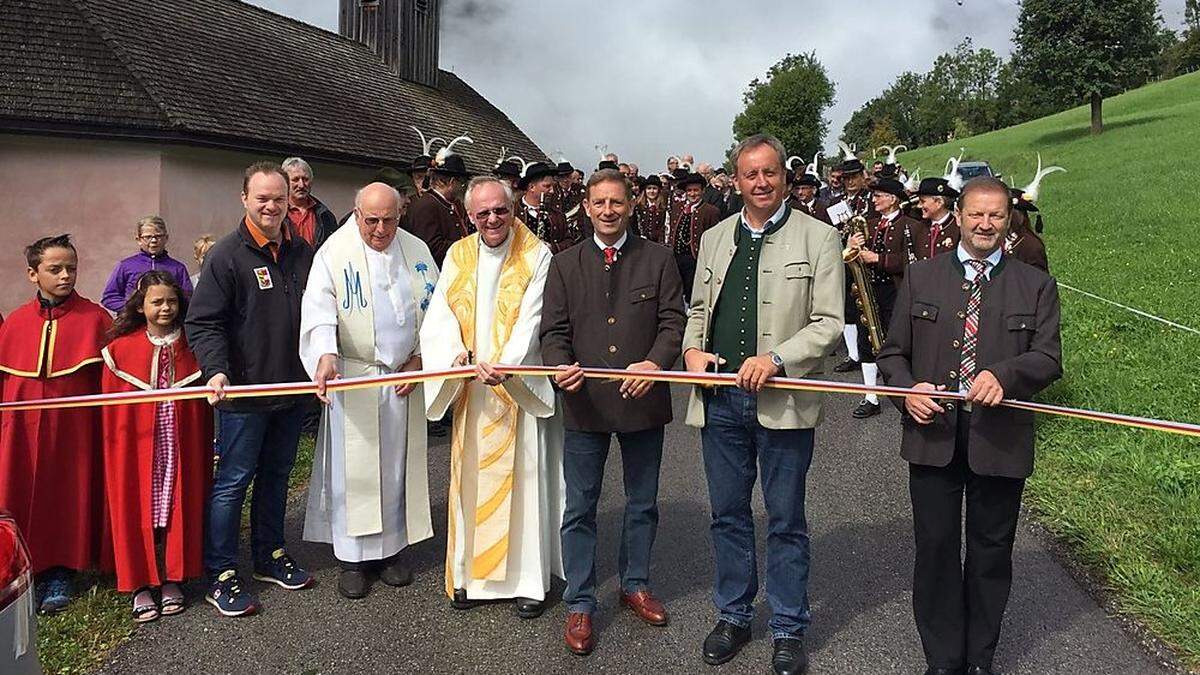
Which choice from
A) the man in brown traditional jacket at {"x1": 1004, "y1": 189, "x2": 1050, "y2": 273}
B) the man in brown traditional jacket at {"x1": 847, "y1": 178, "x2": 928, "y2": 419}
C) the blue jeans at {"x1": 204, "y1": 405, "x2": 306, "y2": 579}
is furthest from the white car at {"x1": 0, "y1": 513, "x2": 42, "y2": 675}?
the man in brown traditional jacket at {"x1": 847, "y1": 178, "x2": 928, "y2": 419}

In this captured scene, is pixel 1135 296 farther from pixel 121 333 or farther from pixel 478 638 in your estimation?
pixel 121 333

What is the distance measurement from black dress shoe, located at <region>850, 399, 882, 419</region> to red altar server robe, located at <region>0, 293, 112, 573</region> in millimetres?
6323

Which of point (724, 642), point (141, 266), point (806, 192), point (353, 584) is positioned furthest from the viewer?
point (806, 192)

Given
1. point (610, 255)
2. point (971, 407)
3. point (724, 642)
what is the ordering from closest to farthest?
point (971, 407), point (724, 642), point (610, 255)

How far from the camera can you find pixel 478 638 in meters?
4.00

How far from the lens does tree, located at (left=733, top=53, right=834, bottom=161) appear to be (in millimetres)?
62625

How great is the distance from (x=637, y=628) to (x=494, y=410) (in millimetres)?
1292

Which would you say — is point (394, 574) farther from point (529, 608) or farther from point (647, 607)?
point (647, 607)

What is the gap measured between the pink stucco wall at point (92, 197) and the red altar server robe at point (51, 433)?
33.5 feet

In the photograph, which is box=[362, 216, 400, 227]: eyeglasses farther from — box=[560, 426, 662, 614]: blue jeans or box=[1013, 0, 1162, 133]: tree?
box=[1013, 0, 1162, 133]: tree

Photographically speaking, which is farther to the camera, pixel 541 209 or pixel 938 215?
pixel 541 209

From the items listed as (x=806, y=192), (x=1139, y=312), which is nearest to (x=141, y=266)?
(x=806, y=192)

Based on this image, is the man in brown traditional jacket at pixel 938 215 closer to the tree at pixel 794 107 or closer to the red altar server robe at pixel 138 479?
the red altar server robe at pixel 138 479

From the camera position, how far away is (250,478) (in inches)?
172
